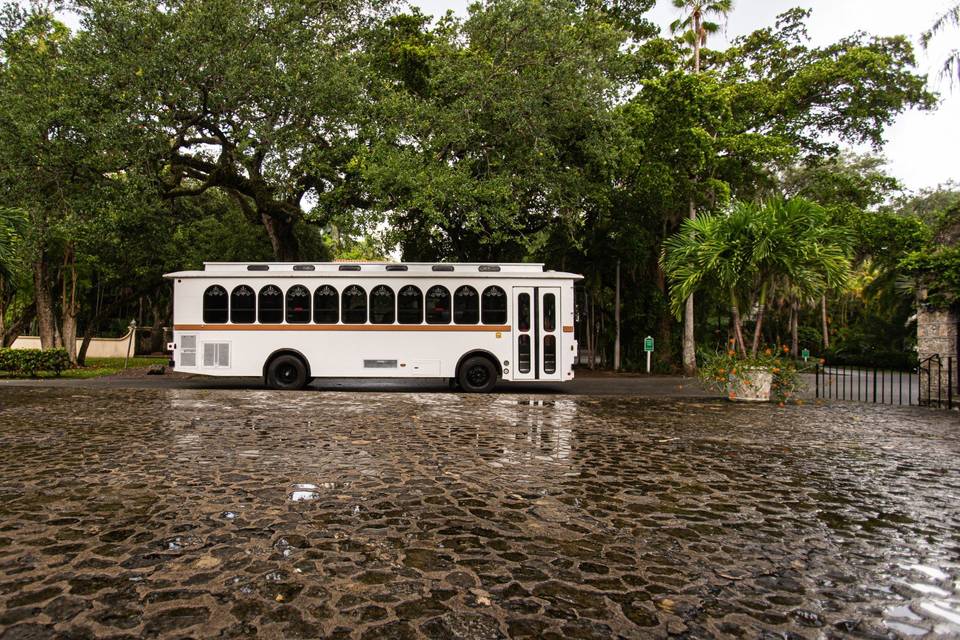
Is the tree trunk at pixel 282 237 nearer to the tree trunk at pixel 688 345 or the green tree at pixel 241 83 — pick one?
the green tree at pixel 241 83

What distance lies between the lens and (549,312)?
16.4 meters

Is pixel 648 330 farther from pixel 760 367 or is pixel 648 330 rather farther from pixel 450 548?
pixel 450 548

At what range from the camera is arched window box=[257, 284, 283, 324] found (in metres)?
16.6

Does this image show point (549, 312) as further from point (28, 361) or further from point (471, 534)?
point (28, 361)

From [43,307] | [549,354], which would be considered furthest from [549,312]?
[43,307]

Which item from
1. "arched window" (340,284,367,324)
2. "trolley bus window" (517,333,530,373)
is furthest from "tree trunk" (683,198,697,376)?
"arched window" (340,284,367,324)

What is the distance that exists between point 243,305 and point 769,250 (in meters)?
13.2

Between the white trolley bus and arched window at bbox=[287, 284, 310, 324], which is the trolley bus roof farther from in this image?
arched window at bbox=[287, 284, 310, 324]

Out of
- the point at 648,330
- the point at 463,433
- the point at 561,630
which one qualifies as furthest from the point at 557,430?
the point at 648,330

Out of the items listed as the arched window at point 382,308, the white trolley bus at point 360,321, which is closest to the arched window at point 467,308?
the white trolley bus at point 360,321

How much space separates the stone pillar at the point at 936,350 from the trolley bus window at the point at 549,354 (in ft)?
28.0

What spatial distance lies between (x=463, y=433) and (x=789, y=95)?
1908 cm

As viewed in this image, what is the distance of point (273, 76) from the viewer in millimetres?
16703

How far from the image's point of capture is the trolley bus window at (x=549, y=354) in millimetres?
16391
